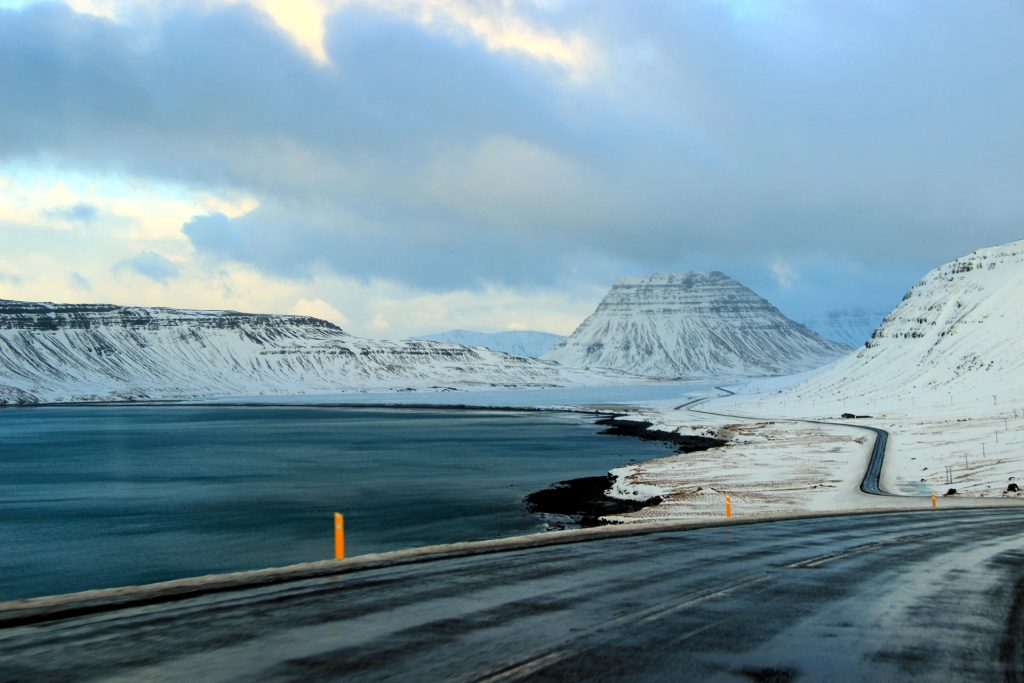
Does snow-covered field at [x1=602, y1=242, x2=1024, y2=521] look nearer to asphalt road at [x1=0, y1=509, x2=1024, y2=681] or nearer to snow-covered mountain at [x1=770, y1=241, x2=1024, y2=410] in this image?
snow-covered mountain at [x1=770, y1=241, x2=1024, y2=410]

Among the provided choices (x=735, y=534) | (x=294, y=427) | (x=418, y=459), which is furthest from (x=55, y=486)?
(x=294, y=427)

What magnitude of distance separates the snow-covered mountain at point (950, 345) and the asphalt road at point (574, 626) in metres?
114

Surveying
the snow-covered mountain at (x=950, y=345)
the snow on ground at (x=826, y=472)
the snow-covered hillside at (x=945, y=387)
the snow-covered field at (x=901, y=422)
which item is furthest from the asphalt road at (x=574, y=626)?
the snow-covered mountain at (x=950, y=345)

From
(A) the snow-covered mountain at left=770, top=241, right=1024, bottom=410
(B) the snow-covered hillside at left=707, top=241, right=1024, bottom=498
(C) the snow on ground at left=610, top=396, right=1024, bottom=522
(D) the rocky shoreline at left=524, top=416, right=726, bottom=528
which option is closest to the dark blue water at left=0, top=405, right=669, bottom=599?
(D) the rocky shoreline at left=524, top=416, right=726, bottom=528

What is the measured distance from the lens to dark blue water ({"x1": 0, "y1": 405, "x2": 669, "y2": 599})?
122 ft

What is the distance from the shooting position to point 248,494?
190ft

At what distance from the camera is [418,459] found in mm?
82250

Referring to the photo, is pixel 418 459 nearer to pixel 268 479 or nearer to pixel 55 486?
pixel 268 479

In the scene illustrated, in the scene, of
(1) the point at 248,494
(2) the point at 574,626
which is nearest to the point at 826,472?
(1) the point at 248,494

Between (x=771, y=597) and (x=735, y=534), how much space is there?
1118 centimetres

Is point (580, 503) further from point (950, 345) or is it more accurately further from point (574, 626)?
point (950, 345)

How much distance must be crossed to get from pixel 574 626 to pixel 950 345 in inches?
6423

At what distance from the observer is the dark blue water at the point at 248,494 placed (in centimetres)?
3716

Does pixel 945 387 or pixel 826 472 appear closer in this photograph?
pixel 826 472
